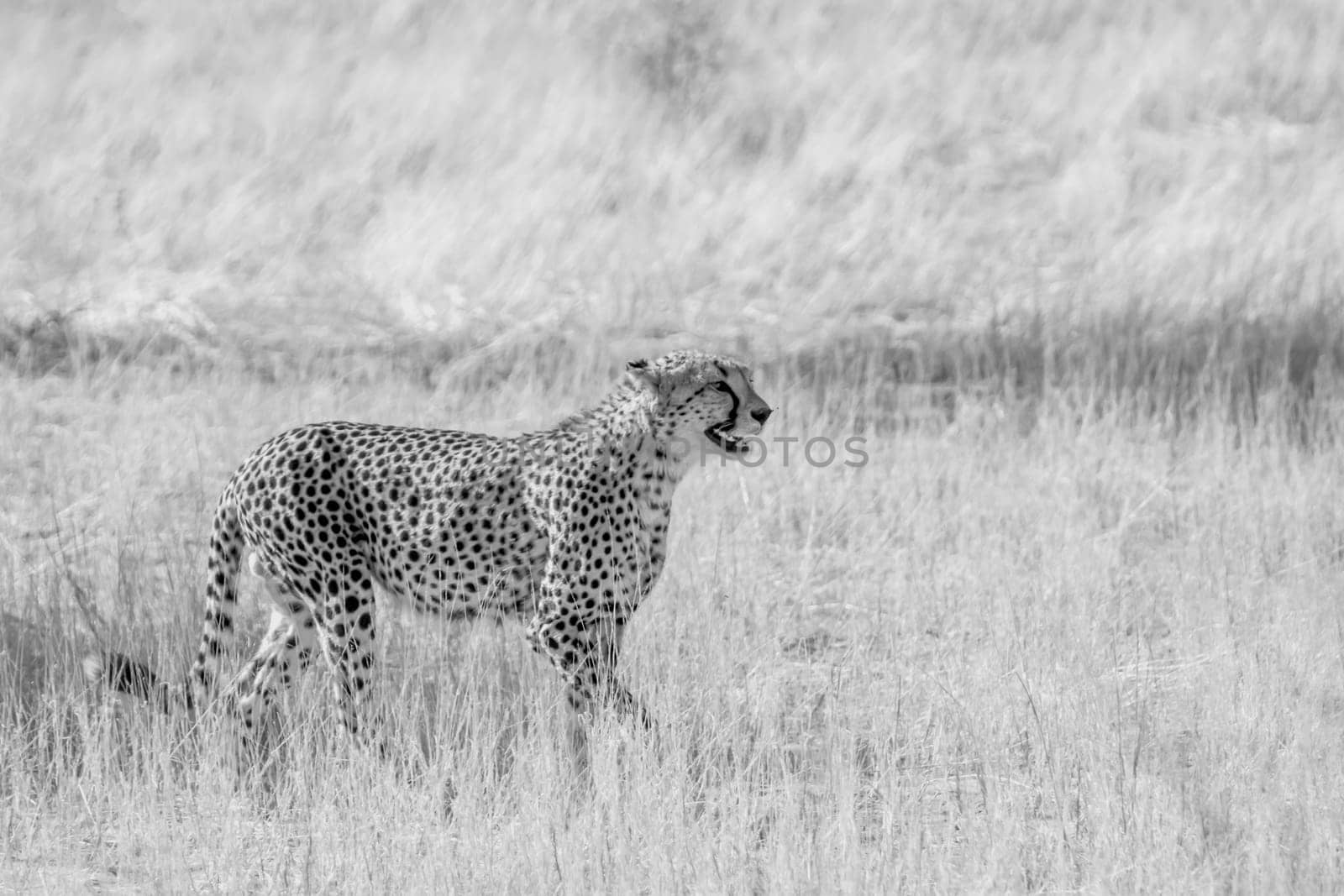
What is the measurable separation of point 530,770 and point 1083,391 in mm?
4651

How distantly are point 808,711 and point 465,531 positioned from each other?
1.04 metres

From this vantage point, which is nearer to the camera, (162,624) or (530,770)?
(530,770)

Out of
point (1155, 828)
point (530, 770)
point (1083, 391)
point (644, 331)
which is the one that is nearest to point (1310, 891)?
point (1155, 828)

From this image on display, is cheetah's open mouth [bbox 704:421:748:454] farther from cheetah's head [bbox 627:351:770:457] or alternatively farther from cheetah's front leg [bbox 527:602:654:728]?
cheetah's front leg [bbox 527:602:654:728]

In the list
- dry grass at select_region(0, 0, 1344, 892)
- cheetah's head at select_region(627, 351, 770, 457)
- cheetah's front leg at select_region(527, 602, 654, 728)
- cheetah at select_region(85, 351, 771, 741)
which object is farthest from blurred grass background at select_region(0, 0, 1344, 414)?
cheetah's front leg at select_region(527, 602, 654, 728)

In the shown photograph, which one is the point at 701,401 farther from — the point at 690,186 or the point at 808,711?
the point at 690,186

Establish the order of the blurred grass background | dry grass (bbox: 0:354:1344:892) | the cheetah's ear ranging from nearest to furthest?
dry grass (bbox: 0:354:1344:892) → the cheetah's ear → the blurred grass background

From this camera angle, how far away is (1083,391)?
8.24m

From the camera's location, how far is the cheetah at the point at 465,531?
4457mm

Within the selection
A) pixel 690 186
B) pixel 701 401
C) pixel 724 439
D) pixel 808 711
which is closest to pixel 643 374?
pixel 701 401

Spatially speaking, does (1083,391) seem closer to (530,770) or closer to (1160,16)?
(530,770)

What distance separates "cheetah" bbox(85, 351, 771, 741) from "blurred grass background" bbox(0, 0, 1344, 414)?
12.7ft

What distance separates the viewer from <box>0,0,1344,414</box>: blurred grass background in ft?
30.9

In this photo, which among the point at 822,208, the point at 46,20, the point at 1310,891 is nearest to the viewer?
the point at 1310,891
